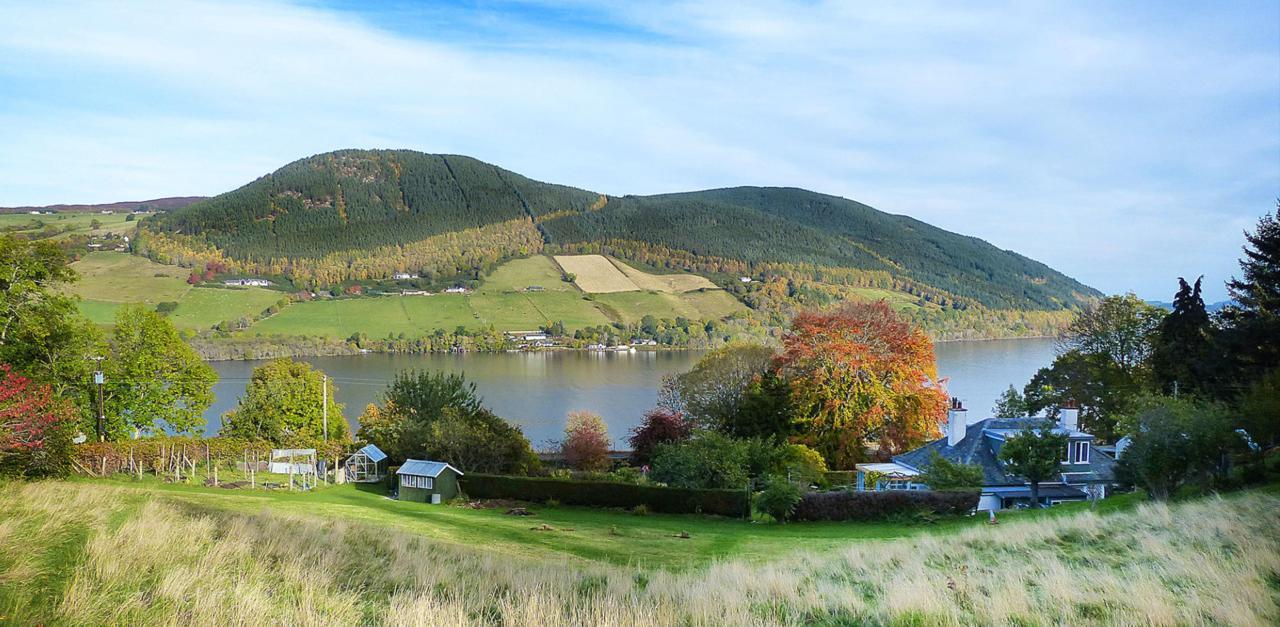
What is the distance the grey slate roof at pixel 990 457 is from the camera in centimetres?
2733

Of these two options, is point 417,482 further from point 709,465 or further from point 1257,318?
point 1257,318

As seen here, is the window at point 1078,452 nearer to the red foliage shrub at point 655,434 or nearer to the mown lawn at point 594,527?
the mown lawn at point 594,527

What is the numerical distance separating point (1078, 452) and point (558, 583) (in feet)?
88.3

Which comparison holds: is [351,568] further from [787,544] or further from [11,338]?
A: [11,338]

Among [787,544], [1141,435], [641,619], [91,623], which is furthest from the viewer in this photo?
[1141,435]

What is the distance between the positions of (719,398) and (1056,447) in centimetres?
2083

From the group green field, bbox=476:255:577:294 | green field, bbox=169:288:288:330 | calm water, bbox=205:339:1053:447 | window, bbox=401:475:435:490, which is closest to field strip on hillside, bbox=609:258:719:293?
green field, bbox=476:255:577:294

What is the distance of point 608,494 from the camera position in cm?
2583

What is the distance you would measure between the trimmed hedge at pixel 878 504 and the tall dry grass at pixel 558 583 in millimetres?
12115

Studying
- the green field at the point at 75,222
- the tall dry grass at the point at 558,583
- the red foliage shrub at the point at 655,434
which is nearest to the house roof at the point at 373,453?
the red foliage shrub at the point at 655,434

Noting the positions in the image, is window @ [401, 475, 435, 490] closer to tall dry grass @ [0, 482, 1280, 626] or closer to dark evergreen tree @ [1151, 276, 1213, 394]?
tall dry grass @ [0, 482, 1280, 626]

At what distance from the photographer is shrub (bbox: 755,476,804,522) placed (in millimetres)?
22516

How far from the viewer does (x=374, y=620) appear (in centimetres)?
593

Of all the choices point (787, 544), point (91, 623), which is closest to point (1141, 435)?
point (787, 544)
